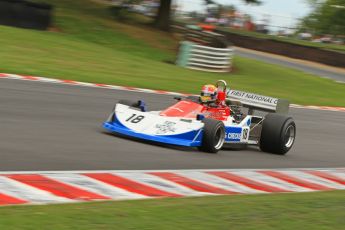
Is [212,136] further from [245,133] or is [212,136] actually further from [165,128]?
[245,133]

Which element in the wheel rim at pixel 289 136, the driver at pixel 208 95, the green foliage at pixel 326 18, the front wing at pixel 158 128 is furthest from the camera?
the green foliage at pixel 326 18

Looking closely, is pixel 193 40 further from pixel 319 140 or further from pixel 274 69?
pixel 319 140

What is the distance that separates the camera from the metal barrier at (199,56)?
29109 millimetres

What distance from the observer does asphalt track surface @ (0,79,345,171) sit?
8.84 meters

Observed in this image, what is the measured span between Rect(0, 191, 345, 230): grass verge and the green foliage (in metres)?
52.1

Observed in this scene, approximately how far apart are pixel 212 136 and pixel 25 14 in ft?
56.8

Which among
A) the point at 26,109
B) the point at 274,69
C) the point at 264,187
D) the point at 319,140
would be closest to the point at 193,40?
the point at 274,69

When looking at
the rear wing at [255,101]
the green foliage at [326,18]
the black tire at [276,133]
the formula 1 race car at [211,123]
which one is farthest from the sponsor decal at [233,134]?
the green foliage at [326,18]

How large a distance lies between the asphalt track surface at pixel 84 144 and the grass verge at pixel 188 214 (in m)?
1.75

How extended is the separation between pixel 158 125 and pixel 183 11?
46.1 meters

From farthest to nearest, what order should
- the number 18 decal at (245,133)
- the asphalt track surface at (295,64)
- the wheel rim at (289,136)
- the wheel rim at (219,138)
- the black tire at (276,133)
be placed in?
the asphalt track surface at (295,64), the wheel rim at (289,136), the black tire at (276,133), the number 18 decal at (245,133), the wheel rim at (219,138)

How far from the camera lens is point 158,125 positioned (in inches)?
419

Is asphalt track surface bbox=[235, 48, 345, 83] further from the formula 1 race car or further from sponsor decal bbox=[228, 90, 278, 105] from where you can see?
the formula 1 race car

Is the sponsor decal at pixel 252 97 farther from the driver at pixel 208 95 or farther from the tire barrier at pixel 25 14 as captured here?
the tire barrier at pixel 25 14
